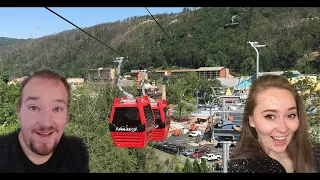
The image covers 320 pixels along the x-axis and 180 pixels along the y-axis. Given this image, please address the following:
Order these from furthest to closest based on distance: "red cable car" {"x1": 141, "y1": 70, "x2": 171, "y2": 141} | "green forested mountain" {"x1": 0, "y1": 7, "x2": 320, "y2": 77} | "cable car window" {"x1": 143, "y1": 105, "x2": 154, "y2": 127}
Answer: "red cable car" {"x1": 141, "y1": 70, "x2": 171, "y2": 141}
"cable car window" {"x1": 143, "y1": 105, "x2": 154, "y2": 127}
"green forested mountain" {"x1": 0, "y1": 7, "x2": 320, "y2": 77}

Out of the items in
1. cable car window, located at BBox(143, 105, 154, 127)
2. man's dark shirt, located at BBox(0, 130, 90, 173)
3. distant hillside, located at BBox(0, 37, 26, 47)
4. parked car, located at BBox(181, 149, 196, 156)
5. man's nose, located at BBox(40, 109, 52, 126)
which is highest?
distant hillside, located at BBox(0, 37, 26, 47)

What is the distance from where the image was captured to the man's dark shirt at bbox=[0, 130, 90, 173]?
1912 mm

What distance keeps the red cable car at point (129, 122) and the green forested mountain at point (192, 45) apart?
325mm

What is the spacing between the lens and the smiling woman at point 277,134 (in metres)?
1.75

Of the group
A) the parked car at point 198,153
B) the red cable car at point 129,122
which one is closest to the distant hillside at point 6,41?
the red cable car at point 129,122

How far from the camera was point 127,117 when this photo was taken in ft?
9.66

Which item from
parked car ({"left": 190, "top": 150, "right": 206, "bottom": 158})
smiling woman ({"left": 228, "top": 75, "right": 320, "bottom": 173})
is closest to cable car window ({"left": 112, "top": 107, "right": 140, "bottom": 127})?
parked car ({"left": 190, "top": 150, "right": 206, "bottom": 158})

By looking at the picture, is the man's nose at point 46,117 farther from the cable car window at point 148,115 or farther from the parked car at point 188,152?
the parked car at point 188,152

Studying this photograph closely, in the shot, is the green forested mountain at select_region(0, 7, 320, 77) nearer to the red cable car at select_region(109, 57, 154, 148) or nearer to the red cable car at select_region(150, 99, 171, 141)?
the red cable car at select_region(109, 57, 154, 148)

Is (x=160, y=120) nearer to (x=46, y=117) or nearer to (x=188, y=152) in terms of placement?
(x=188, y=152)

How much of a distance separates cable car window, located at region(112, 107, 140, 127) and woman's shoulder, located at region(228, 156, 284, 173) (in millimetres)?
1288

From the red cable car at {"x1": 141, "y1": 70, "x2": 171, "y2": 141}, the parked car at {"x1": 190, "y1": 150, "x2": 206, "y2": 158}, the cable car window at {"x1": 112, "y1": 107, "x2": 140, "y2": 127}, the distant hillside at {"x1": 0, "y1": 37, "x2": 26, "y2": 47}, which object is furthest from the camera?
the red cable car at {"x1": 141, "y1": 70, "x2": 171, "y2": 141}

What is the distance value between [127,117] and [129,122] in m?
0.04

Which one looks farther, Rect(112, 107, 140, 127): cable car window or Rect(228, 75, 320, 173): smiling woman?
Rect(112, 107, 140, 127): cable car window
